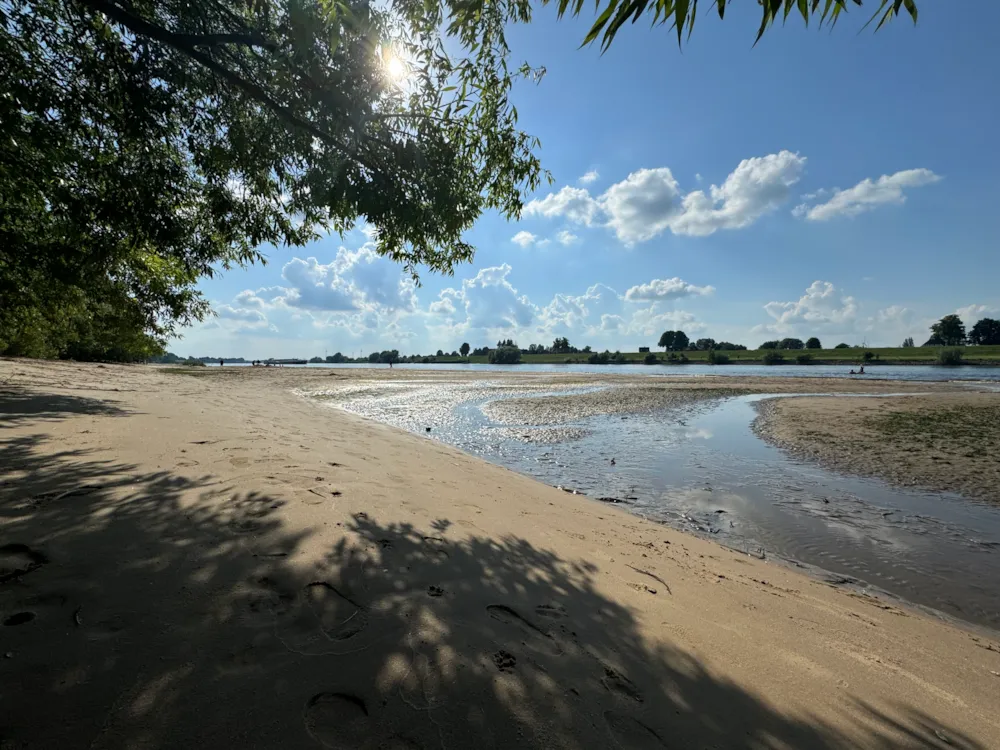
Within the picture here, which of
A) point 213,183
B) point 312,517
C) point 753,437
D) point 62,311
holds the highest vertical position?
point 213,183

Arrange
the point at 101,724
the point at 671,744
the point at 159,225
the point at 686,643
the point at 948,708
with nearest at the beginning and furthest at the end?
the point at 101,724
the point at 671,744
the point at 948,708
the point at 686,643
the point at 159,225

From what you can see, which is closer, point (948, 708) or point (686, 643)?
point (948, 708)

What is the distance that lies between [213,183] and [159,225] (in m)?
1.27

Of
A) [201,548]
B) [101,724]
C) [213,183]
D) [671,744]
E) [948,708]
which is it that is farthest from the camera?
[213,183]

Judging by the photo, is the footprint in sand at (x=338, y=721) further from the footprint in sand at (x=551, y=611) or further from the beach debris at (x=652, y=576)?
the beach debris at (x=652, y=576)

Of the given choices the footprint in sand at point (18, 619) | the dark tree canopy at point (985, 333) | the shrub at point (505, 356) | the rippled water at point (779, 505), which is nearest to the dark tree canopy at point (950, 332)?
the dark tree canopy at point (985, 333)

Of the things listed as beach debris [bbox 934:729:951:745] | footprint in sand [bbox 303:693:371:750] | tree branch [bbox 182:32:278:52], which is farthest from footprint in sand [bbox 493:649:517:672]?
tree branch [bbox 182:32:278:52]

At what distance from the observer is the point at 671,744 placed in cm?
212

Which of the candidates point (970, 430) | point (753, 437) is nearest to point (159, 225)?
point (753, 437)

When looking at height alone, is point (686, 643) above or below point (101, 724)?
below

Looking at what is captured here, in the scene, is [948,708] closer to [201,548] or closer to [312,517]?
[312,517]

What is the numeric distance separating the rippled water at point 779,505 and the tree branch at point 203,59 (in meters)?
7.88

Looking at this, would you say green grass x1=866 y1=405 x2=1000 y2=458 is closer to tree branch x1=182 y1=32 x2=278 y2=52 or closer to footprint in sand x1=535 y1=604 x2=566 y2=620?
footprint in sand x1=535 y1=604 x2=566 y2=620

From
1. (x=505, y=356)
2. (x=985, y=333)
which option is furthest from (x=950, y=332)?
(x=505, y=356)
